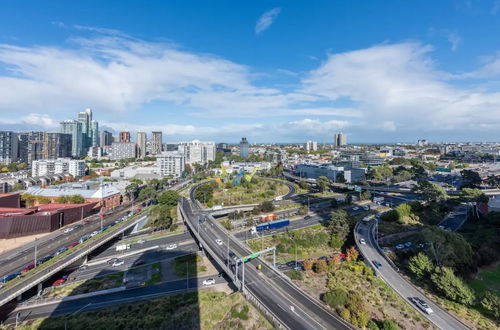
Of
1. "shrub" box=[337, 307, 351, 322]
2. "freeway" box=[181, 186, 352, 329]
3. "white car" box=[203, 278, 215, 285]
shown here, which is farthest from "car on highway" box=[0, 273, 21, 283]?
"shrub" box=[337, 307, 351, 322]

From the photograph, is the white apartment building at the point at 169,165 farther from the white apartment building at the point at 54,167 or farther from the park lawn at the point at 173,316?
the park lawn at the point at 173,316

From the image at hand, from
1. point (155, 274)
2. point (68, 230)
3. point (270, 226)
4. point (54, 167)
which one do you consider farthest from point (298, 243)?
point (54, 167)

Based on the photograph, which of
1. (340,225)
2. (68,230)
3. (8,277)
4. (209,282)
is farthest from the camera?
(68,230)

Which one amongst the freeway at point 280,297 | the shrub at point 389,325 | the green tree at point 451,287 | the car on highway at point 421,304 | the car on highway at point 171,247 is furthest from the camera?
the car on highway at point 171,247

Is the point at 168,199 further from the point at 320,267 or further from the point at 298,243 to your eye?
the point at 320,267

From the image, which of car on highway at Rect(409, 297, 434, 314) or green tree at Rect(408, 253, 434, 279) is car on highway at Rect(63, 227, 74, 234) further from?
green tree at Rect(408, 253, 434, 279)

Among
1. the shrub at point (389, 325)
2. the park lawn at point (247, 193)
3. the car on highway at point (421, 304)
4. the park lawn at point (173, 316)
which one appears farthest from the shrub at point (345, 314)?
the park lawn at point (247, 193)

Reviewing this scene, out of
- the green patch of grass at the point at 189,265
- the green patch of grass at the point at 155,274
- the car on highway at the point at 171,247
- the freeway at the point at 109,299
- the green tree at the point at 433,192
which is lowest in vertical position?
the freeway at the point at 109,299
